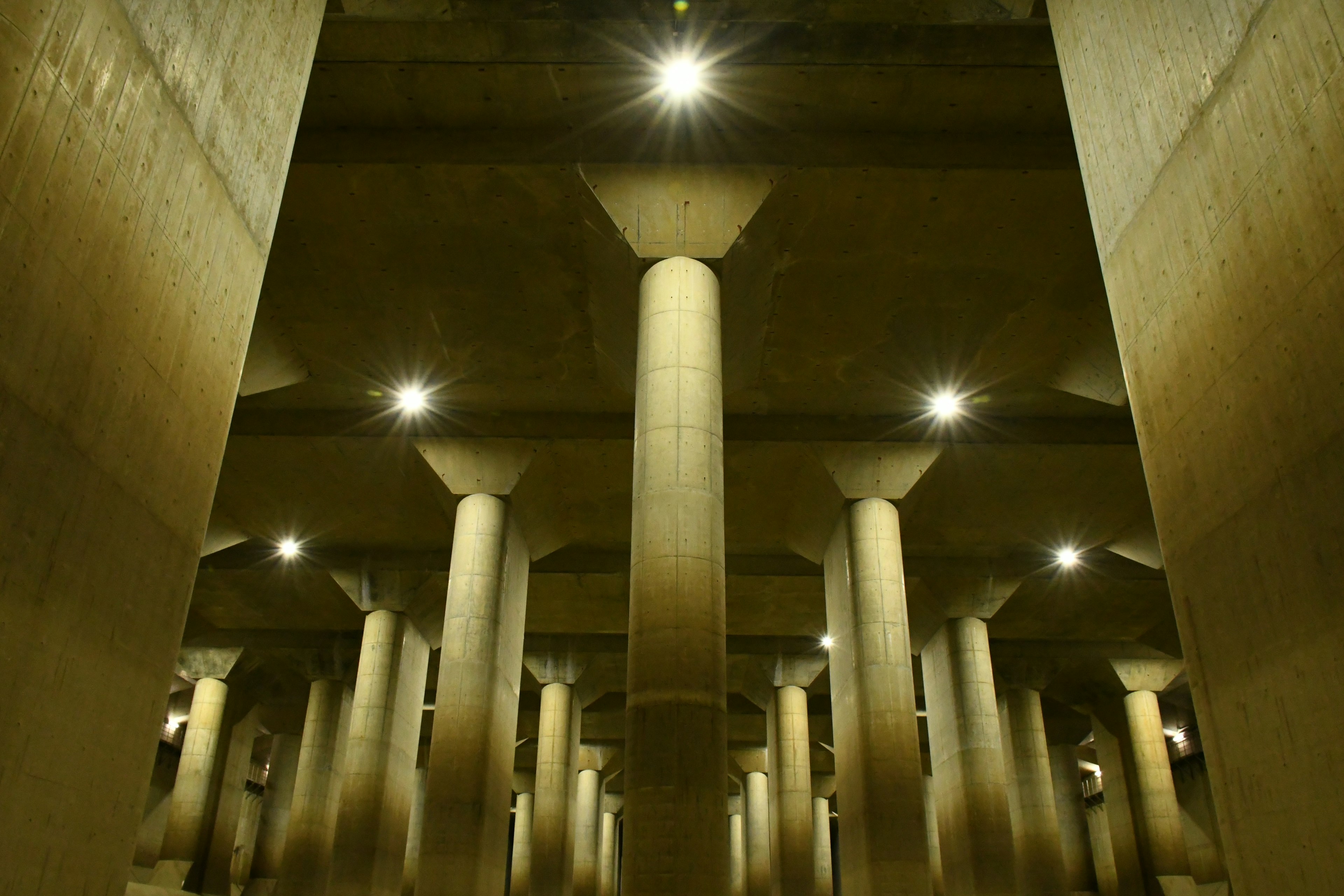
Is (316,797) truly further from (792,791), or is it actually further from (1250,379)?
(1250,379)

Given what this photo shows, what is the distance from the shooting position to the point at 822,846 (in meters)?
42.8

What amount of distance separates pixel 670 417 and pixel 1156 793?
2543cm

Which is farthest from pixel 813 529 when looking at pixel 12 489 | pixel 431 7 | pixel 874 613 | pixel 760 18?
pixel 12 489

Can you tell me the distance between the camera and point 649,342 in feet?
39.9

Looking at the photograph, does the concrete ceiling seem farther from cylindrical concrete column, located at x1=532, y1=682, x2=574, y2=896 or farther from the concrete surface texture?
cylindrical concrete column, located at x1=532, y1=682, x2=574, y2=896

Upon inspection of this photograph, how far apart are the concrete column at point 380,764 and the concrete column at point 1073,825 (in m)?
22.7

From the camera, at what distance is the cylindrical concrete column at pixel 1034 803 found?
28.2 m

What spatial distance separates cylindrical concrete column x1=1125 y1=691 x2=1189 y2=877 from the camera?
29.0 metres

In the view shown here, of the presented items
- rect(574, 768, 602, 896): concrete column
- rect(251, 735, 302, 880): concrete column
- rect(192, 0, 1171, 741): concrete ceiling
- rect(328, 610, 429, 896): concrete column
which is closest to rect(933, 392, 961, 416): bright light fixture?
rect(192, 0, 1171, 741): concrete ceiling

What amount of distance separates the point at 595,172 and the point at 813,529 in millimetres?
10575

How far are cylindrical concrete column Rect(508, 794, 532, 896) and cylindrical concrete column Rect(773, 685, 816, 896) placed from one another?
46.3ft

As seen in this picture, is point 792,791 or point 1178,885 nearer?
point 1178,885

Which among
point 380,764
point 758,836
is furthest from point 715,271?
point 758,836

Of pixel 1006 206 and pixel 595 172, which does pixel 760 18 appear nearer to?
pixel 595 172
